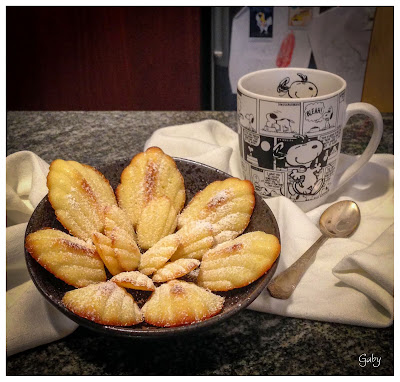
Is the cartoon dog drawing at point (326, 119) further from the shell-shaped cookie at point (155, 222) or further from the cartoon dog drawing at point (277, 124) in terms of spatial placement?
the shell-shaped cookie at point (155, 222)

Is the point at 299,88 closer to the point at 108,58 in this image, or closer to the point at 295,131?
the point at 295,131

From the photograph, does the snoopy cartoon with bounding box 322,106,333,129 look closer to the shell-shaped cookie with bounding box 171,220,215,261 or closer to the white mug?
the white mug

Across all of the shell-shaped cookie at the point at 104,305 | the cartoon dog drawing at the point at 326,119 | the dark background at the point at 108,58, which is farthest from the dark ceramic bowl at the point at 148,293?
the dark background at the point at 108,58

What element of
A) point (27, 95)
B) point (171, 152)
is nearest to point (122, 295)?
point (171, 152)

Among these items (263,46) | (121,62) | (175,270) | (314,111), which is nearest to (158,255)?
(175,270)
